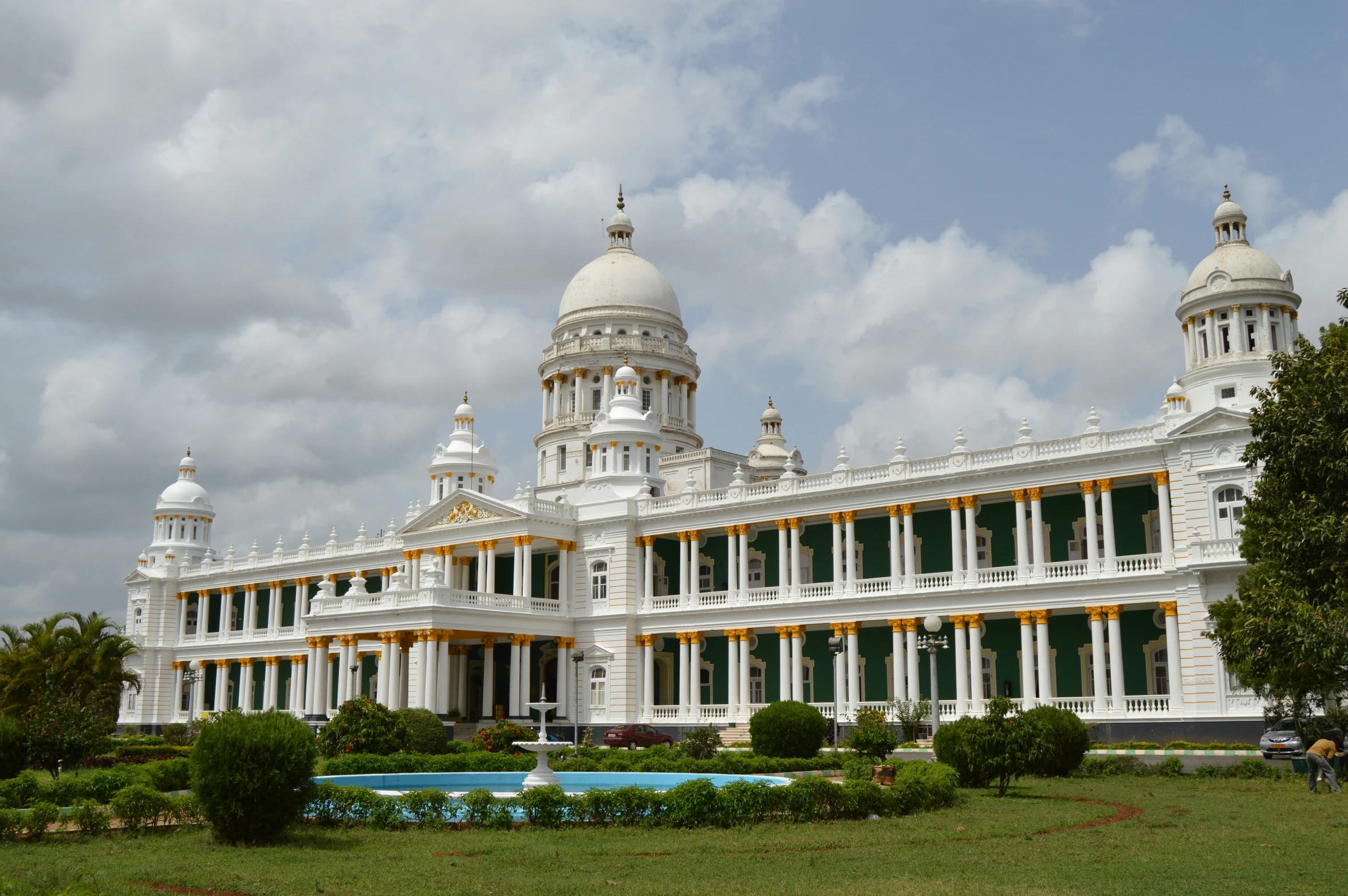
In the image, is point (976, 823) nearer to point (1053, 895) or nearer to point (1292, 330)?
point (1053, 895)

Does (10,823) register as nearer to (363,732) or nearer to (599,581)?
(363,732)

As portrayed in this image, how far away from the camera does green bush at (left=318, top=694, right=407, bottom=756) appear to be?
113ft

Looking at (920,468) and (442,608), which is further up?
(920,468)

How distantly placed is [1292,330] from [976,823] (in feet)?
93.2

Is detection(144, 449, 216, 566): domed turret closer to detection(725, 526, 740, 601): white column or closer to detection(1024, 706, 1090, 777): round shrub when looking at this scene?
detection(725, 526, 740, 601): white column

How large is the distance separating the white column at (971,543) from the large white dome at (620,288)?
93.7 feet

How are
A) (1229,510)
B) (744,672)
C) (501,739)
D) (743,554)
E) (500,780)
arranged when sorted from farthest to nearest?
(743,554) → (744,672) → (1229,510) → (501,739) → (500,780)

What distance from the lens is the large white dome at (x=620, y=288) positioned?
6800 cm

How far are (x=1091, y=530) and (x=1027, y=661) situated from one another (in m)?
4.90

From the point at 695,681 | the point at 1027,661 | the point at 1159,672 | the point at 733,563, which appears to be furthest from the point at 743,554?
the point at 1159,672


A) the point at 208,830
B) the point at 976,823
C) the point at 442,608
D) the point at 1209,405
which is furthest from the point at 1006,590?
the point at 208,830

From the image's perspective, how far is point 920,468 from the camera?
45.1m

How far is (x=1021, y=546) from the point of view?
42.0m

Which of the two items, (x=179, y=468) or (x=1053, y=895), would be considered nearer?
(x=1053, y=895)
